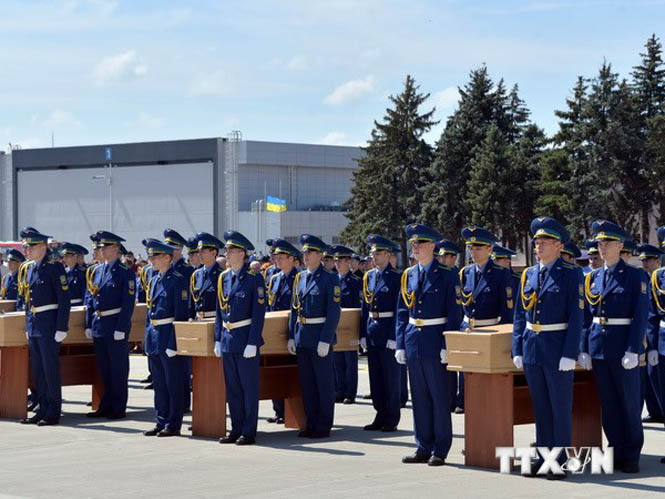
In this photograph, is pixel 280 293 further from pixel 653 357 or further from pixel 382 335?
pixel 653 357

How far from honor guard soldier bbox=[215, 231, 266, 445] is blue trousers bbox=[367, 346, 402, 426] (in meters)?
1.62

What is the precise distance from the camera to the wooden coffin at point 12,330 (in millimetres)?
13570

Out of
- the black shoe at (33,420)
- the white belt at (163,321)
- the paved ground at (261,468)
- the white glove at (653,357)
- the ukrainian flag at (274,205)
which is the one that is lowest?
the paved ground at (261,468)

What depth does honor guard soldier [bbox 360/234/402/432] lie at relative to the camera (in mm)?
12719

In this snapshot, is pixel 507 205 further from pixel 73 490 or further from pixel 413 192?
pixel 73 490

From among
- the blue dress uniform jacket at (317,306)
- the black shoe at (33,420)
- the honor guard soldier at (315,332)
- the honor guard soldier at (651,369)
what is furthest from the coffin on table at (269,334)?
the honor guard soldier at (651,369)

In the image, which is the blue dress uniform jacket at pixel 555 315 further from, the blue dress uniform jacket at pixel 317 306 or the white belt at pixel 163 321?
the white belt at pixel 163 321

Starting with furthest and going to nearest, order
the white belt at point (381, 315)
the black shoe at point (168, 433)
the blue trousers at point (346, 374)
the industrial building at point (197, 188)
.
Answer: the industrial building at point (197, 188), the blue trousers at point (346, 374), the white belt at point (381, 315), the black shoe at point (168, 433)

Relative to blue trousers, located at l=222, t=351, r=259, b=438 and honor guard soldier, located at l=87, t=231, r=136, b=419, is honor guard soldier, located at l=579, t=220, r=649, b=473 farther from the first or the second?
honor guard soldier, located at l=87, t=231, r=136, b=419

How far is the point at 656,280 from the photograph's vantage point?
1188cm

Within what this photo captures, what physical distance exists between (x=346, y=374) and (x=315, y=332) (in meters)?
3.40

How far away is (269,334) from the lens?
12.4m

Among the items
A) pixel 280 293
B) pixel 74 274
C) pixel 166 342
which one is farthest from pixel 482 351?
pixel 74 274

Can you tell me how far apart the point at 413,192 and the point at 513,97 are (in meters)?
6.19
